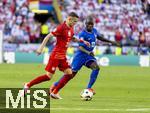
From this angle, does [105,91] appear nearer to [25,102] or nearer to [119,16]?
[25,102]

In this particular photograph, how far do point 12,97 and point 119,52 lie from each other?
2509cm

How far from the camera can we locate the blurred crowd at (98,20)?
41.8m

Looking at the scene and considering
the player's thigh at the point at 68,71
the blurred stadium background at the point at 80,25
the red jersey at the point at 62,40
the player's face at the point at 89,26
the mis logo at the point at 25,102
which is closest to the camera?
the mis logo at the point at 25,102

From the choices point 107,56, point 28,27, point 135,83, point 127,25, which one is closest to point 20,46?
point 28,27

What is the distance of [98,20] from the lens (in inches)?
1746

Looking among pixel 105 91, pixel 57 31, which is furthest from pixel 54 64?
pixel 105 91

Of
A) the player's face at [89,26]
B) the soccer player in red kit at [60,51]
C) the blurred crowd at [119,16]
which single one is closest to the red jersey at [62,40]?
the soccer player in red kit at [60,51]

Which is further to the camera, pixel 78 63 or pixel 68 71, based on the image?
pixel 78 63

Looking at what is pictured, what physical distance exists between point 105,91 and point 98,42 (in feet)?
64.1

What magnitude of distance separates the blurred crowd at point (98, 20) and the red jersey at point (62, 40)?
23.4 m

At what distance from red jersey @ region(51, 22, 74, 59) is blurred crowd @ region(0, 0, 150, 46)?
23.4 meters

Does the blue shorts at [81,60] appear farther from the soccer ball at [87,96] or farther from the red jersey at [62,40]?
the red jersey at [62,40]

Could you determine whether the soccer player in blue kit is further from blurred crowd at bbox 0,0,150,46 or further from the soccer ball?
blurred crowd at bbox 0,0,150,46

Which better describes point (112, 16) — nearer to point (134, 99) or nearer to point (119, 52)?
point (119, 52)
